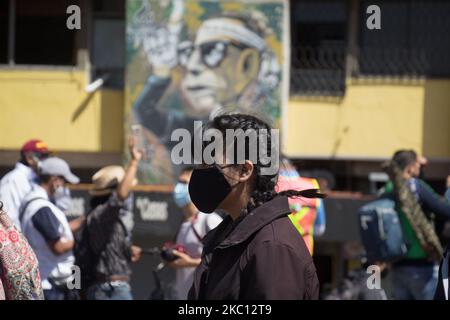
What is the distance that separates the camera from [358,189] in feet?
52.2

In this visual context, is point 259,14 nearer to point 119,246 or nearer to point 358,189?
point 358,189

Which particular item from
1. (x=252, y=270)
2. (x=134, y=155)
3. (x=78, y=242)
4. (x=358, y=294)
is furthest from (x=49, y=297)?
(x=252, y=270)

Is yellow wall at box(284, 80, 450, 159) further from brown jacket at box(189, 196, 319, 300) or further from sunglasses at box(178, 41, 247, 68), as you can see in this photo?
brown jacket at box(189, 196, 319, 300)

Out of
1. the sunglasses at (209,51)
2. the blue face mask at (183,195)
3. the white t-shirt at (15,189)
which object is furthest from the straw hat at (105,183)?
the sunglasses at (209,51)

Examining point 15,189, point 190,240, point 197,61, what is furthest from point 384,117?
point 15,189

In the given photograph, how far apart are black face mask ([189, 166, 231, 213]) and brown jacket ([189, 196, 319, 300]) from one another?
159mm

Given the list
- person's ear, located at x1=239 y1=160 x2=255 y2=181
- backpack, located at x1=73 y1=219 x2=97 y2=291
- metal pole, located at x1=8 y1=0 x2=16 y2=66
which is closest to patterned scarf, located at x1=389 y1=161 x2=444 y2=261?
backpack, located at x1=73 y1=219 x2=97 y2=291

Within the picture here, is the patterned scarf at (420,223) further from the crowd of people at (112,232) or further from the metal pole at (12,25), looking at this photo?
the metal pole at (12,25)

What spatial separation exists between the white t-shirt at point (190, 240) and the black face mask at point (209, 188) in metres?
3.24

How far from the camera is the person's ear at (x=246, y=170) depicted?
12.0 feet

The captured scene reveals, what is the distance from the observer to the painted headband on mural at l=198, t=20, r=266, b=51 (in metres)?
15.1

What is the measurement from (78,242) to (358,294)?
7.89 ft

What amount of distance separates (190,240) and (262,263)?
3.89m
